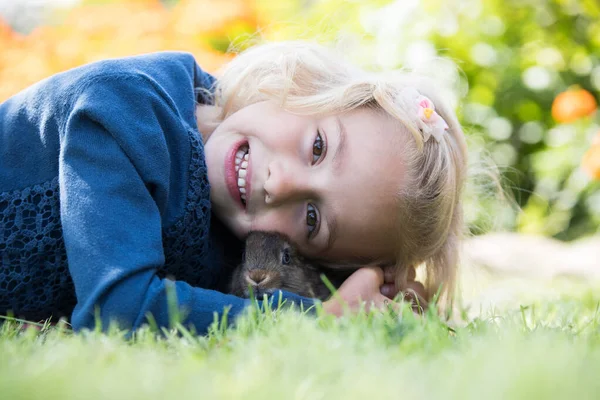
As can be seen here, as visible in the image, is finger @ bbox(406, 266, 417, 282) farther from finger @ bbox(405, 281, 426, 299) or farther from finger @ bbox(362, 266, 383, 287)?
finger @ bbox(362, 266, 383, 287)

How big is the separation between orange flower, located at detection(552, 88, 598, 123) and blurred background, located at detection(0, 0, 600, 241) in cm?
1

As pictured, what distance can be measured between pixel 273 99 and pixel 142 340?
56.9 inches

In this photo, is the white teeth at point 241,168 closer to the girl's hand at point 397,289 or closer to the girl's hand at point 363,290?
the girl's hand at point 363,290

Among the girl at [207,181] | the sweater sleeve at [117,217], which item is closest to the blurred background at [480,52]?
the girl at [207,181]

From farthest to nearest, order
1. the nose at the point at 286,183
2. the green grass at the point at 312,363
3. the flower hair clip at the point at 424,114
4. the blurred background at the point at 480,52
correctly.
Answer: the blurred background at the point at 480,52 < the flower hair clip at the point at 424,114 < the nose at the point at 286,183 < the green grass at the point at 312,363

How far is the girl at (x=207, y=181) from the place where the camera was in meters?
2.44

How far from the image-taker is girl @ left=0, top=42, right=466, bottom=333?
244 cm

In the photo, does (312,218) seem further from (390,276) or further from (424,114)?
(424,114)

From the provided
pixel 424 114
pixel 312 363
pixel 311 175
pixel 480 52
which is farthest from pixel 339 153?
pixel 480 52

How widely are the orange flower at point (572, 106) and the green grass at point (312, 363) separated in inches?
179

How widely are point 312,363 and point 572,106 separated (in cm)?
543

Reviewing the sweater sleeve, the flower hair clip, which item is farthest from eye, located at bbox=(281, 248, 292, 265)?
the flower hair clip

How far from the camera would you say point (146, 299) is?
93.4 inches

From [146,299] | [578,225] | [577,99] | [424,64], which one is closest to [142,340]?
[146,299]
